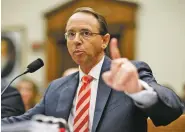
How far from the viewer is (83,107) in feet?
5.39

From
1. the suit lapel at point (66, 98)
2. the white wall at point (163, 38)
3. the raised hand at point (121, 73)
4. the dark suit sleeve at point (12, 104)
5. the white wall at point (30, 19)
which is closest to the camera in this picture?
the raised hand at point (121, 73)

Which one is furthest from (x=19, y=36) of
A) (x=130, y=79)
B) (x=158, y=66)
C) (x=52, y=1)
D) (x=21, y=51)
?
(x=130, y=79)

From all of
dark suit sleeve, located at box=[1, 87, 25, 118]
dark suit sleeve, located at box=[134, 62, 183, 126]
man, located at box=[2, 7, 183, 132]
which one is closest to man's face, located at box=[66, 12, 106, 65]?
man, located at box=[2, 7, 183, 132]

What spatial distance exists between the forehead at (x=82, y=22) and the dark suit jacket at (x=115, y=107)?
0.63ft

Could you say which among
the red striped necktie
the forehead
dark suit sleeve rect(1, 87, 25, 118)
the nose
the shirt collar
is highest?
the forehead

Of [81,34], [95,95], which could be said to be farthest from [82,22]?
[95,95]

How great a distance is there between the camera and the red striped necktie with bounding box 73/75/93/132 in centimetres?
160

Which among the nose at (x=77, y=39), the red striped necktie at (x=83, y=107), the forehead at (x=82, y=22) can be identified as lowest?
the red striped necktie at (x=83, y=107)

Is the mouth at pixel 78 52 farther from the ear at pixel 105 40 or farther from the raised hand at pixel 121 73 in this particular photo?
the raised hand at pixel 121 73

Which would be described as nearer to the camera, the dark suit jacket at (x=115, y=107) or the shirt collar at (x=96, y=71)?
the dark suit jacket at (x=115, y=107)

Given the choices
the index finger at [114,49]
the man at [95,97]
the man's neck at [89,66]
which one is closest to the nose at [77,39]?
the man at [95,97]

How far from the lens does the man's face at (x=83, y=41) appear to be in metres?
1.61

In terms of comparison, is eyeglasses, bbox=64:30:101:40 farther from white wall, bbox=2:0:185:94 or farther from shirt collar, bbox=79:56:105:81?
white wall, bbox=2:0:185:94

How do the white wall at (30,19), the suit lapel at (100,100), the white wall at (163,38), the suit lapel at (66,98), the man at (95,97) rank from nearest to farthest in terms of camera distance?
1. the man at (95,97)
2. the suit lapel at (100,100)
3. the suit lapel at (66,98)
4. the white wall at (163,38)
5. the white wall at (30,19)
